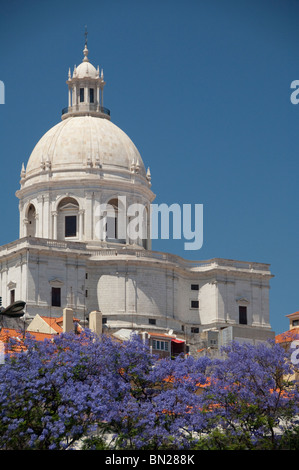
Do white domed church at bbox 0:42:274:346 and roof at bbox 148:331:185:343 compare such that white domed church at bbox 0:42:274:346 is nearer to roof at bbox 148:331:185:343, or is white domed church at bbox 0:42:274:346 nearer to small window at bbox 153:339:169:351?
roof at bbox 148:331:185:343

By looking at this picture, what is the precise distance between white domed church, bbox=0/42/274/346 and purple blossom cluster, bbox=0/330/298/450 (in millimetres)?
32965

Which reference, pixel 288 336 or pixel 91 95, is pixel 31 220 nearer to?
pixel 91 95

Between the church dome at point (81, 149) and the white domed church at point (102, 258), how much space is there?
0.30 feet

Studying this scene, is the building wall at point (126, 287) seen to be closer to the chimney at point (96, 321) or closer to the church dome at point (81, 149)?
the chimney at point (96, 321)

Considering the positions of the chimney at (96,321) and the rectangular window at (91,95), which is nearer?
the chimney at (96,321)

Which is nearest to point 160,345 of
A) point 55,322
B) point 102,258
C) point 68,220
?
point 55,322

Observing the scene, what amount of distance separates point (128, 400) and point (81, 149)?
5602cm

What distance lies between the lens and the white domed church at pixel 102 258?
330 ft

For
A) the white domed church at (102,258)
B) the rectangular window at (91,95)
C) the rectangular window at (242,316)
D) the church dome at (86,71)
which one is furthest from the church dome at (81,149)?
the rectangular window at (242,316)

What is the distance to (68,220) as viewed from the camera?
109688 mm

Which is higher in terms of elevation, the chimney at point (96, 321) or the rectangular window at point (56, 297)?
the rectangular window at point (56, 297)

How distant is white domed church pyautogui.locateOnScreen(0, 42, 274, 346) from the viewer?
330ft

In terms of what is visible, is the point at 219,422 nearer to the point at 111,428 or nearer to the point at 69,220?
the point at 111,428
